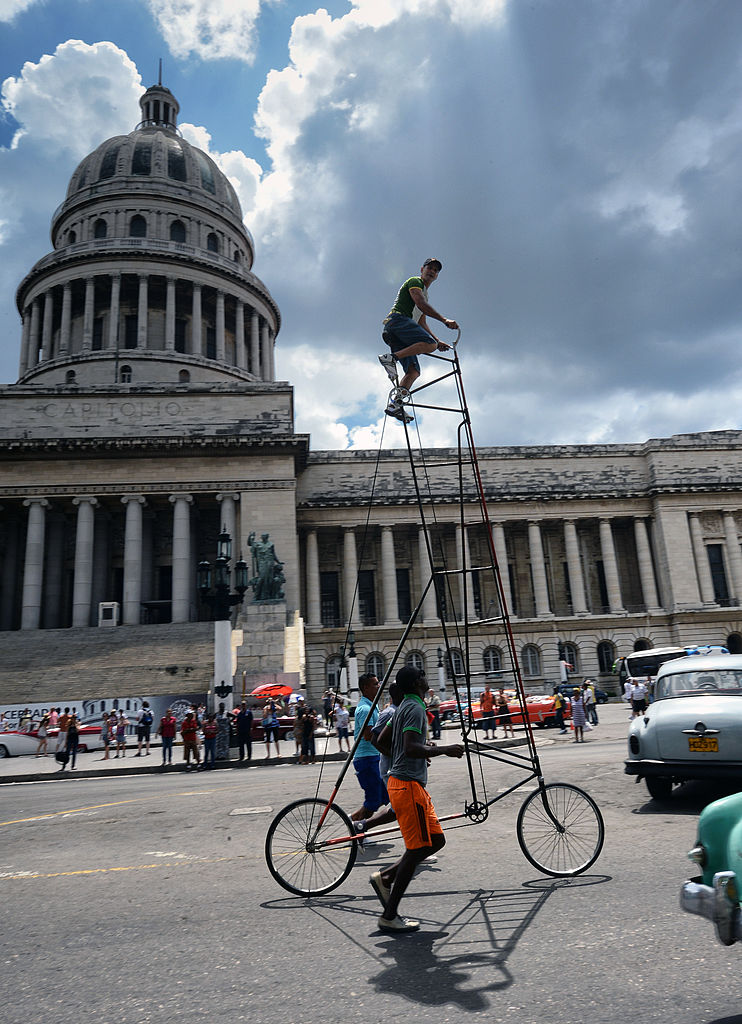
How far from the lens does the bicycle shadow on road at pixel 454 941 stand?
417cm

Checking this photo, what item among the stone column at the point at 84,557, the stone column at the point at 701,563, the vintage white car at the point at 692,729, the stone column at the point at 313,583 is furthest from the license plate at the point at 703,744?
the stone column at the point at 701,563

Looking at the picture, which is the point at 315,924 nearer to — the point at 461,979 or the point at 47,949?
the point at 461,979

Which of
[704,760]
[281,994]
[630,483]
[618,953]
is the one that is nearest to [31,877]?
[281,994]

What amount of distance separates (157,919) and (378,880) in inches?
70.2

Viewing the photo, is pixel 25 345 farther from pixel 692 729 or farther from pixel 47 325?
pixel 692 729

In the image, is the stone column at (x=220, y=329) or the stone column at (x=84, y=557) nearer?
the stone column at (x=84, y=557)

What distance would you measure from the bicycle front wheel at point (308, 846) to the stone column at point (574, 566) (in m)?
46.7

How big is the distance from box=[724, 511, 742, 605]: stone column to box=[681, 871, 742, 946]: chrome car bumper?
53.0m

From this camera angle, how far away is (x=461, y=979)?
429 cm

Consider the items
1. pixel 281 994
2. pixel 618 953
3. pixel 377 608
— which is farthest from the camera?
pixel 377 608

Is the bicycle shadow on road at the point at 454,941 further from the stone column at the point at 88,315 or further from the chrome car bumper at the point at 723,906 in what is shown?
the stone column at the point at 88,315

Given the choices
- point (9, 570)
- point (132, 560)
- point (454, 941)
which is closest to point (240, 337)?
point (132, 560)

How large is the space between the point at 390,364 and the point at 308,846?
4702mm

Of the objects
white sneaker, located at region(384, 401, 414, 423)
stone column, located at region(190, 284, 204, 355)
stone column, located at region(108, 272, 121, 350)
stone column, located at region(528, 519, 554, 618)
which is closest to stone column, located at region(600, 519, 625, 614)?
stone column, located at region(528, 519, 554, 618)
